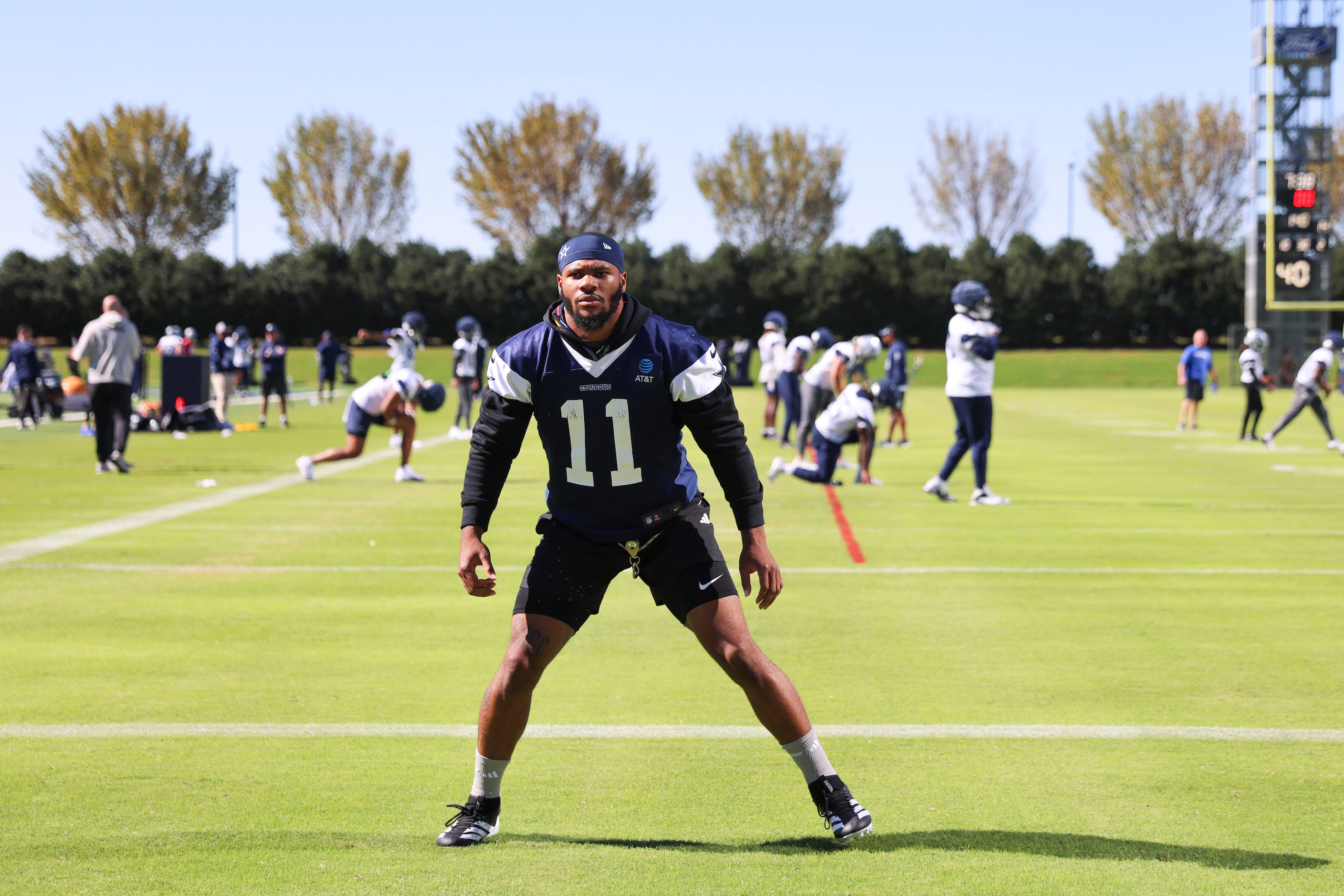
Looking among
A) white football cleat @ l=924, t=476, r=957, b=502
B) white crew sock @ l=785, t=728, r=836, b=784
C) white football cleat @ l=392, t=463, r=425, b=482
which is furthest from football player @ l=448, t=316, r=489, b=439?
white crew sock @ l=785, t=728, r=836, b=784

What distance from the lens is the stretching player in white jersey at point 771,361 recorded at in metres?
22.1

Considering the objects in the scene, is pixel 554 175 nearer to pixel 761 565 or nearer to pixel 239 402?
pixel 239 402

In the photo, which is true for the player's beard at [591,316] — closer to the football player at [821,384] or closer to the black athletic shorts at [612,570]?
A: the black athletic shorts at [612,570]

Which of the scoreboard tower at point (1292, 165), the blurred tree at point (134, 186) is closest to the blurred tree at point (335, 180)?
the blurred tree at point (134, 186)

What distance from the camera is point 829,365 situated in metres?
16.2

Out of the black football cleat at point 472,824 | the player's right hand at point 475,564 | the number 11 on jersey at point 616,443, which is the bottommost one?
the black football cleat at point 472,824

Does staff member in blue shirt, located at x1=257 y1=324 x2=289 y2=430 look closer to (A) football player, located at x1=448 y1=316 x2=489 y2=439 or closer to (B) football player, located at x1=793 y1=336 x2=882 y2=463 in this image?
(A) football player, located at x1=448 y1=316 x2=489 y2=439

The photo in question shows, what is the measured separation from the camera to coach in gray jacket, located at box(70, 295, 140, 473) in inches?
607

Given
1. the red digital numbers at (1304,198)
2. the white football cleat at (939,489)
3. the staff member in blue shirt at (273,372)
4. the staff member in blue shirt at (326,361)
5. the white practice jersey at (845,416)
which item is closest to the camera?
the white football cleat at (939,489)

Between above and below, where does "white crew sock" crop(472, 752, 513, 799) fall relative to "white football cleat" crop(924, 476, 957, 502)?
above

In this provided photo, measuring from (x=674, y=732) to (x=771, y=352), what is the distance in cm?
1808

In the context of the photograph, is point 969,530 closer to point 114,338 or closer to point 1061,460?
point 1061,460

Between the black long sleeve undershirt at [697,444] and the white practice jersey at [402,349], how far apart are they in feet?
35.7

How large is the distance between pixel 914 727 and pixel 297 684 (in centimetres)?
266
